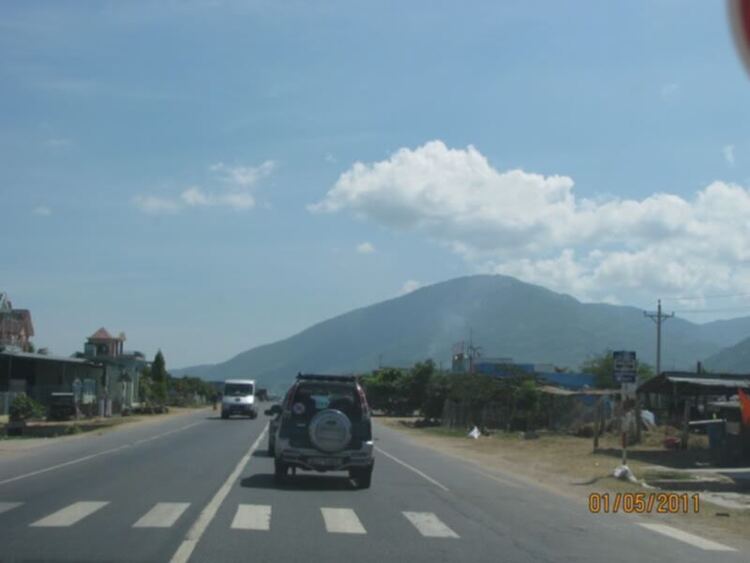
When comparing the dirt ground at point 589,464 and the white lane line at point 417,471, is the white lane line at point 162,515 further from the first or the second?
the dirt ground at point 589,464

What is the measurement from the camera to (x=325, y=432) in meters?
19.1

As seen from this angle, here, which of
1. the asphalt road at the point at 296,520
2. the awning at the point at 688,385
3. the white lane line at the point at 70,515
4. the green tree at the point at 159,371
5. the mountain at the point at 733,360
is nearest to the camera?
the asphalt road at the point at 296,520

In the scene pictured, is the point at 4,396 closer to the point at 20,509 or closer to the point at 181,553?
the point at 20,509

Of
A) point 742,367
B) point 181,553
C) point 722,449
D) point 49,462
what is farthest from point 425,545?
point 742,367

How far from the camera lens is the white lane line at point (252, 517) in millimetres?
13491

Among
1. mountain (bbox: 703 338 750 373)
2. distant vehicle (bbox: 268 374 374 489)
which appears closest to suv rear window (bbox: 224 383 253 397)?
distant vehicle (bbox: 268 374 374 489)

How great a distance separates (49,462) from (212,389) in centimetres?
12206

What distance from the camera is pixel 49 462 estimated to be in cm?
2573

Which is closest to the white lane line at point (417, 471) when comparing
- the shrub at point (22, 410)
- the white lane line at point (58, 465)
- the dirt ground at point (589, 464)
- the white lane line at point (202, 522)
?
the dirt ground at point (589, 464)

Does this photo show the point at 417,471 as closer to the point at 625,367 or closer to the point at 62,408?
the point at 625,367

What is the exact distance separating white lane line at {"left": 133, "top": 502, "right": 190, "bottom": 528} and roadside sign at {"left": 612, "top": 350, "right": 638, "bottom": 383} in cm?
1251

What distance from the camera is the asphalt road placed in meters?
11.6

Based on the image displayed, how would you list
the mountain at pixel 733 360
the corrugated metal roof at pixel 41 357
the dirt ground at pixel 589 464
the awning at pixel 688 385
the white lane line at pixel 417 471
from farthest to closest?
the mountain at pixel 733 360 < the corrugated metal roof at pixel 41 357 < the awning at pixel 688 385 < the white lane line at pixel 417 471 < the dirt ground at pixel 589 464

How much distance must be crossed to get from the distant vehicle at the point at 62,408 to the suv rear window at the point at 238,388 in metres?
9.17
